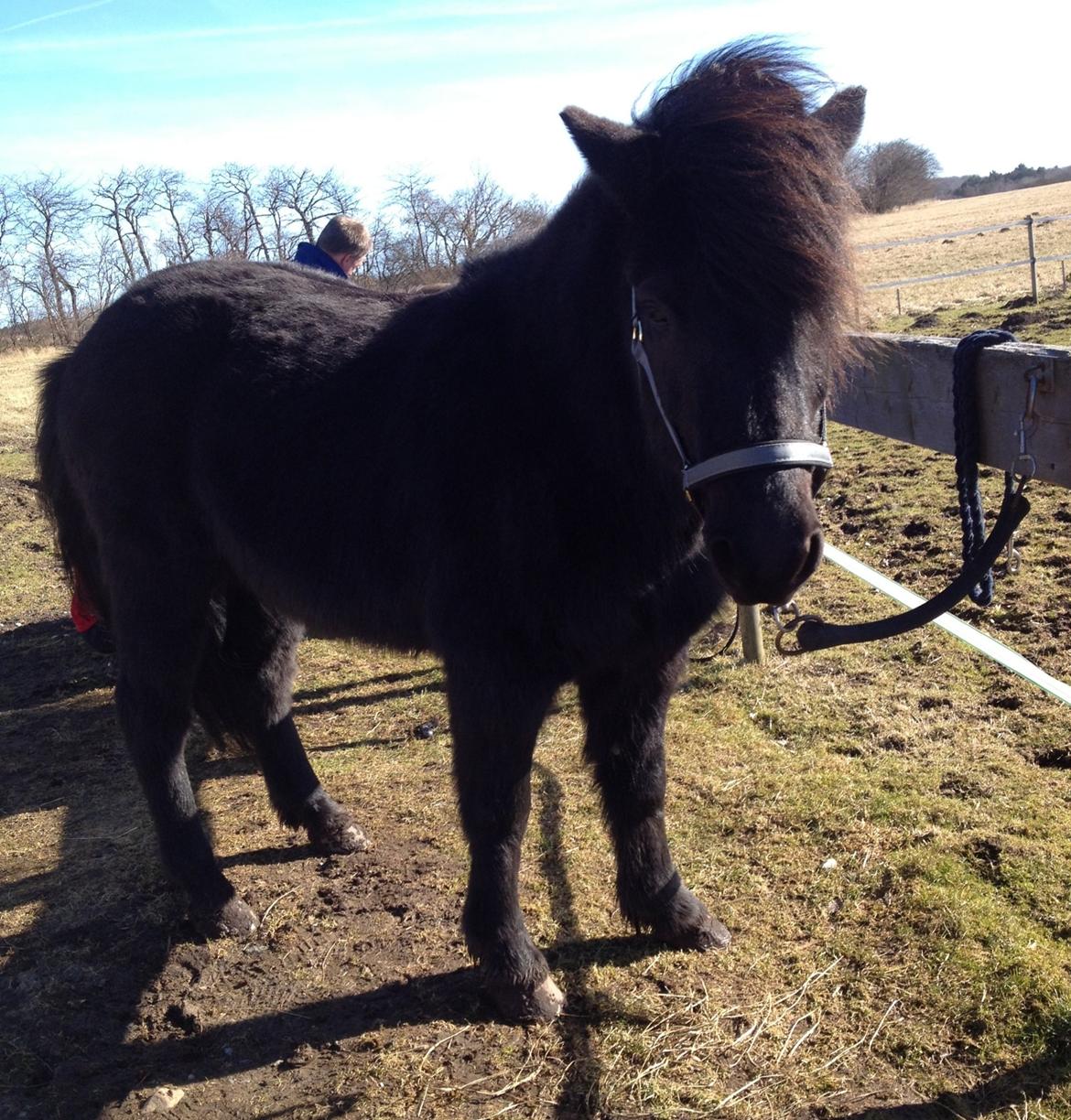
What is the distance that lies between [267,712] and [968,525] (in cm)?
293

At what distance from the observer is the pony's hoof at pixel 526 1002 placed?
286 centimetres

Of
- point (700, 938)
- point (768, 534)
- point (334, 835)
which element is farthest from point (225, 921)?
point (768, 534)

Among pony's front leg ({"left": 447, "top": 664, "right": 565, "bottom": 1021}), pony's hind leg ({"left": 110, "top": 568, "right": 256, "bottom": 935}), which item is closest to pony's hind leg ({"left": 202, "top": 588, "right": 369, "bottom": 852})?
pony's hind leg ({"left": 110, "top": 568, "right": 256, "bottom": 935})

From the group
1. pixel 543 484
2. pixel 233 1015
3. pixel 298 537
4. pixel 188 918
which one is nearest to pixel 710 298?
pixel 543 484

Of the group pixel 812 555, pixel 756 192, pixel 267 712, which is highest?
pixel 756 192

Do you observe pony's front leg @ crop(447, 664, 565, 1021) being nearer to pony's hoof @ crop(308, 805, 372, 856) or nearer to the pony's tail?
pony's hoof @ crop(308, 805, 372, 856)

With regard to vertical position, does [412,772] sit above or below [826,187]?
below

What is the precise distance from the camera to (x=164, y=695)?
12.0 ft

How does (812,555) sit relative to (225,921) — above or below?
above

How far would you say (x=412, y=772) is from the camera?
4.62 meters

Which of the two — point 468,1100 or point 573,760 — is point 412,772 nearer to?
point 573,760

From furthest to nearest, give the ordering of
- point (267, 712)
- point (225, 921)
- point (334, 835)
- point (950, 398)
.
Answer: point (267, 712) → point (334, 835) → point (225, 921) → point (950, 398)

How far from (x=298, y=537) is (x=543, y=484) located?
1026mm

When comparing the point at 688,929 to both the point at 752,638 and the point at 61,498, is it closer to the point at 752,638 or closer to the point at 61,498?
the point at 752,638
